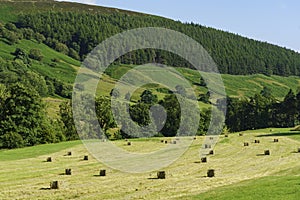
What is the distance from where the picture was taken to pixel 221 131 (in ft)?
441

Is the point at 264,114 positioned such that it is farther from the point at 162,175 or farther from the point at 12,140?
the point at 162,175

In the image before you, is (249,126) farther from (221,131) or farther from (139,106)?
(139,106)

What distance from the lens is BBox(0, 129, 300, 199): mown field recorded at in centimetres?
2736

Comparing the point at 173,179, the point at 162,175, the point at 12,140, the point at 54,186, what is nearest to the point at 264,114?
the point at 12,140

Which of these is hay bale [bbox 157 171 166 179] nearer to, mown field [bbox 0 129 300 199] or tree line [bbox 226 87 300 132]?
mown field [bbox 0 129 300 199]

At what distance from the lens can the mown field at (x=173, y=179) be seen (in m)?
27.4

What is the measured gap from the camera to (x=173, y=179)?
3341 centimetres

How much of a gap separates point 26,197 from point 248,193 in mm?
12754

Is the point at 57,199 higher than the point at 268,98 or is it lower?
lower

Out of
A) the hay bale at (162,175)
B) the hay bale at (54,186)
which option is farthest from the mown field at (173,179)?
the hay bale at (162,175)

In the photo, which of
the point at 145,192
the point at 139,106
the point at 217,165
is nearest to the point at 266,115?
the point at 139,106

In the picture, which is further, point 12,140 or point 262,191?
point 12,140

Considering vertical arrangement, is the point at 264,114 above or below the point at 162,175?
above

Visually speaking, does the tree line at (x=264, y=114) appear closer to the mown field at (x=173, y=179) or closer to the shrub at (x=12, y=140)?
the shrub at (x=12, y=140)
